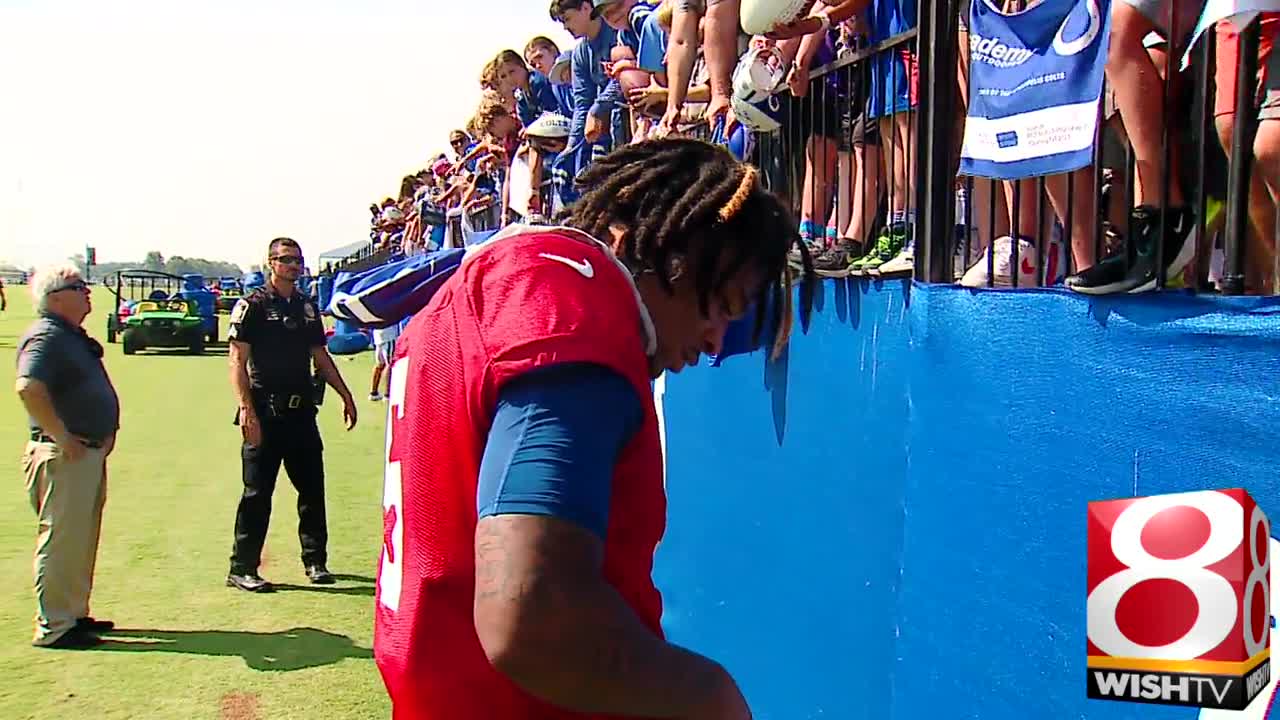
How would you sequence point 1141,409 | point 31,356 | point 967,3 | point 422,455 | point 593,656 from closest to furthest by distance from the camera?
1. point 593,656
2. point 422,455
3. point 1141,409
4. point 967,3
5. point 31,356

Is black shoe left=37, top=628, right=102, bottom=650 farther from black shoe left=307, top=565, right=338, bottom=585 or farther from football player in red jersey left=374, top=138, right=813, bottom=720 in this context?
football player in red jersey left=374, top=138, right=813, bottom=720

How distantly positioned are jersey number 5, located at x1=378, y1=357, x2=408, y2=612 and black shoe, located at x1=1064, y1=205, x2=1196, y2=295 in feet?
5.14

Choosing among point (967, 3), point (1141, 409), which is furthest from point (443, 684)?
point (967, 3)

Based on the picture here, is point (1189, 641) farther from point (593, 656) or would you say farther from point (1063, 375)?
point (593, 656)

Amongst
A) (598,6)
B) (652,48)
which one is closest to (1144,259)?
(652,48)

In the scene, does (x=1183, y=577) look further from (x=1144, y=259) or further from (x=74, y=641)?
(x=74, y=641)

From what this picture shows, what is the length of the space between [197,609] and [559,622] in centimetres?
645

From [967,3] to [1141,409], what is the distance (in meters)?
1.38

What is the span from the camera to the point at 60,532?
6555mm

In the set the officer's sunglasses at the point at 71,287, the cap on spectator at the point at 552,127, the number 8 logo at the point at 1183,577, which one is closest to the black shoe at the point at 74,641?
the officer's sunglasses at the point at 71,287

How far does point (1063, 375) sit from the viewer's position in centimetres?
276

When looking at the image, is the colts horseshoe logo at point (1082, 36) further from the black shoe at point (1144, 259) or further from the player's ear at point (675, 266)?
the player's ear at point (675, 266)

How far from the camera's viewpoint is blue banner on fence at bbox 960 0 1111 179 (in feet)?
9.32

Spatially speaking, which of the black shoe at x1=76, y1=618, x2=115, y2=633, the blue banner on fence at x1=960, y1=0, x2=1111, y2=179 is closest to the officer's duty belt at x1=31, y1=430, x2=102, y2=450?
the black shoe at x1=76, y1=618, x2=115, y2=633
